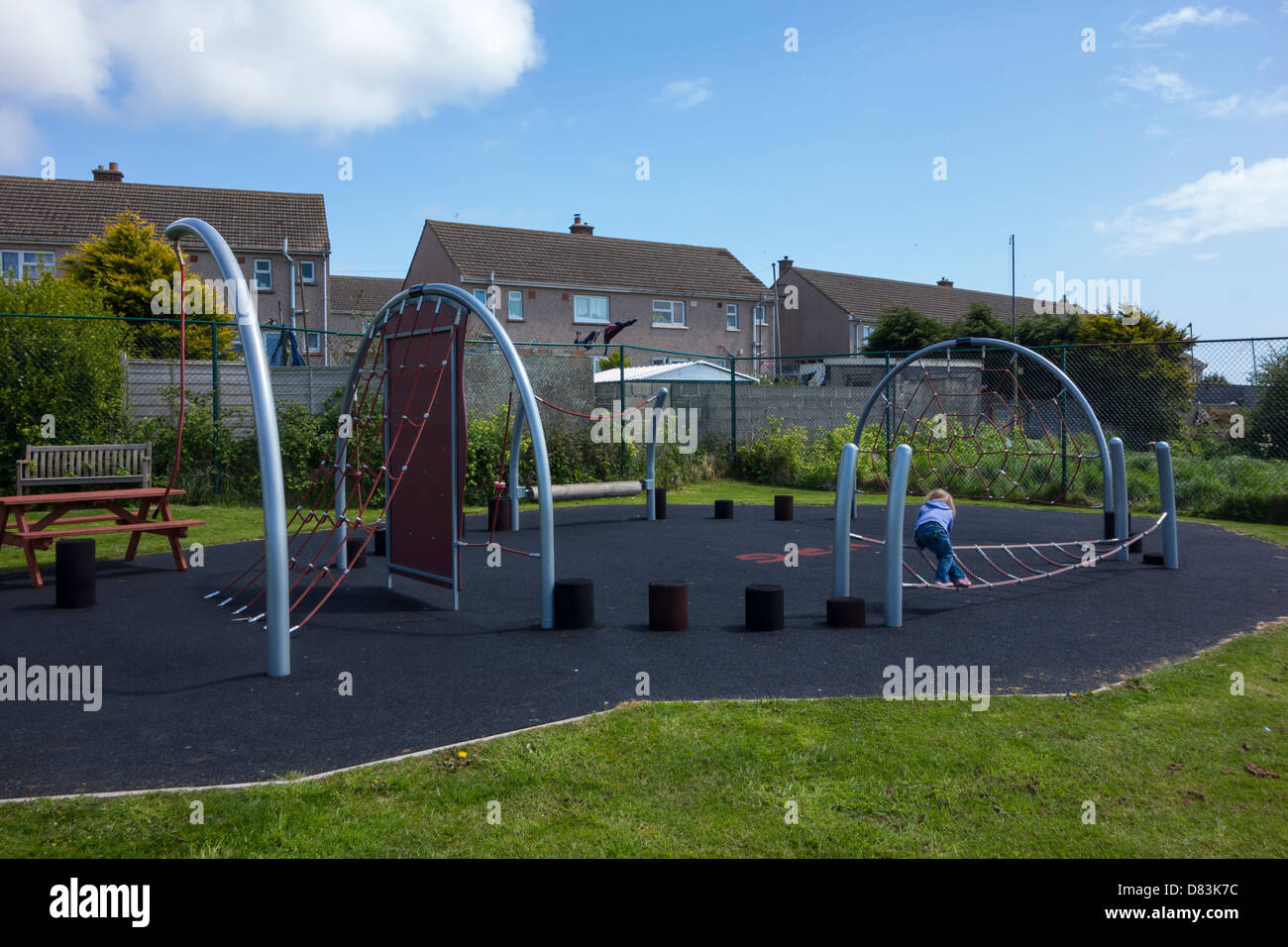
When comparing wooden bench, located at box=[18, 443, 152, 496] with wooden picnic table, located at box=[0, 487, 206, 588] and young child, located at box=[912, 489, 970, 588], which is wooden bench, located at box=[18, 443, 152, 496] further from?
young child, located at box=[912, 489, 970, 588]

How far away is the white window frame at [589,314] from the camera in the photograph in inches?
1511

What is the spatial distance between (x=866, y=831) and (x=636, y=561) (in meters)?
6.81

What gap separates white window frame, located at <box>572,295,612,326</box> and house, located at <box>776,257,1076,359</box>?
9.82m

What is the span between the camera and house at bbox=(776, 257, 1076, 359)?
44438 mm

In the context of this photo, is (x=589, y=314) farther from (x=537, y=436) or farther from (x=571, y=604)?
(x=571, y=604)

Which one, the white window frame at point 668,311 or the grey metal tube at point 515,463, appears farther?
the white window frame at point 668,311

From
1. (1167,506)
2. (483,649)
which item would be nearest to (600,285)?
(1167,506)

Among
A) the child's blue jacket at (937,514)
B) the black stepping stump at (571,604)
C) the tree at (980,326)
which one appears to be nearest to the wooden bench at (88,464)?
the black stepping stump at (571,604)

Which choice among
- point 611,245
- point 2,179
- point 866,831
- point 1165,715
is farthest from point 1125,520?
point 2,179

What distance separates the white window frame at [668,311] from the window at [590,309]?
2384mm

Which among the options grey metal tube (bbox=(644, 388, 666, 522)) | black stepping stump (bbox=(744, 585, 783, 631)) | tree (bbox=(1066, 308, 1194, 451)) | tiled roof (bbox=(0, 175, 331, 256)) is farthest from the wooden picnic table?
tiled roof (bbox=(0, 175, 331, 256))

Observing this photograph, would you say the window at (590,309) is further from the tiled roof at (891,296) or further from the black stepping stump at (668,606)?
the black stepping stump at (668,606)

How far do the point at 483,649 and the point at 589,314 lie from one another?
33247 mm
